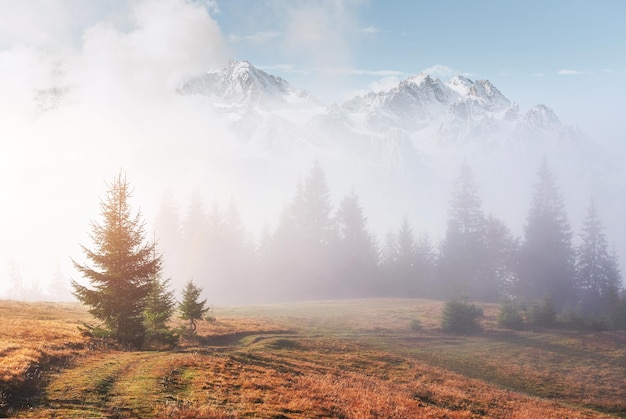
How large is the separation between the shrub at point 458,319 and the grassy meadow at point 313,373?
1.30 metres

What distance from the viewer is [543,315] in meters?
47.2

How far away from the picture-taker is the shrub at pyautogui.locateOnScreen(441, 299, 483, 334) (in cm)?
4447

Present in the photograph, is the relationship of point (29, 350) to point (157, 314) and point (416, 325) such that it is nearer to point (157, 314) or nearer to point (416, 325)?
point (157, 314)

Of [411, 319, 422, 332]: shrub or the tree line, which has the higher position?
the tree line

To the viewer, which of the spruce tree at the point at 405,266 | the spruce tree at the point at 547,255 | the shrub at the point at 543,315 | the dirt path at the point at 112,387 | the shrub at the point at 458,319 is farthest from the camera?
the spruce tree at the point at 405,266

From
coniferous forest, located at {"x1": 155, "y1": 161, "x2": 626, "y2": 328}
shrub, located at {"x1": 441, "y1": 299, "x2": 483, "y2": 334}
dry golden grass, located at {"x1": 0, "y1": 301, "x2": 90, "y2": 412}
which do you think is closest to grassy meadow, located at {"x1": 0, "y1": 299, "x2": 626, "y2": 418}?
dry golden grass, located at {"x1": 0, "y1": 301, "x2": 90, "y2": 412}

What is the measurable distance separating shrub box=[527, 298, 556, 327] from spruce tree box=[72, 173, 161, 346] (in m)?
43.3

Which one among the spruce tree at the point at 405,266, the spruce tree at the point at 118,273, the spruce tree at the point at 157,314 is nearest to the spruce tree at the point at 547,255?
the spruce tree at the point at 405,266

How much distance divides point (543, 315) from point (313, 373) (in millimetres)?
37028

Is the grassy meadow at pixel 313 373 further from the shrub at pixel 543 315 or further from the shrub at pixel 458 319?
the shrub at pixel 543 315

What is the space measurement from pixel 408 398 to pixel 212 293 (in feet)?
245

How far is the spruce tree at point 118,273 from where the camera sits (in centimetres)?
2306

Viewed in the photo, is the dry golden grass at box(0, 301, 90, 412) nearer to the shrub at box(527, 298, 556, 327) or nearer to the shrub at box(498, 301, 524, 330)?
the shrub at box(498, 301, 524, 330)

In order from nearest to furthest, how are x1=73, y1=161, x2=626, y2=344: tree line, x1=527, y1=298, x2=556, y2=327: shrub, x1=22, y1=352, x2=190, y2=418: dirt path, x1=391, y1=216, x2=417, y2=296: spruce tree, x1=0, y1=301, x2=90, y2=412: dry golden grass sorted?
x1=22, y1=352, x2=190, y2=418: dirt path → x1=0, y1=301, x2=90, y2=412: dry golden grass → x1=527, y1=298, x2=556, y2=327: shrub → x1=73, y1=161, x2=626, y2=344: tree line → x1=391, y1=216, x2=417, y2=296: spruce tree
